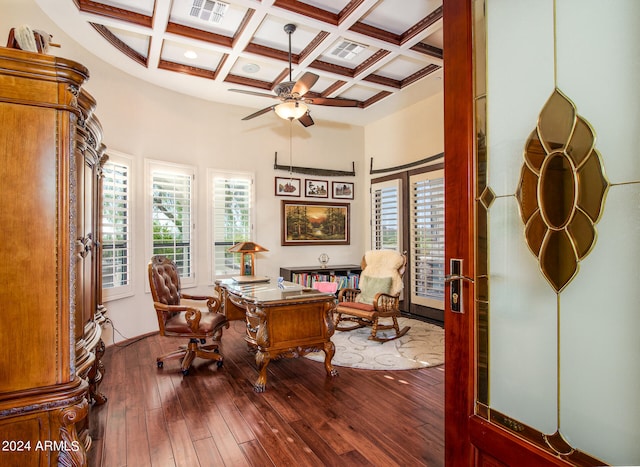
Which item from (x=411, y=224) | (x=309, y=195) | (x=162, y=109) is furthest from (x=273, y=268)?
(x=162, y=109)

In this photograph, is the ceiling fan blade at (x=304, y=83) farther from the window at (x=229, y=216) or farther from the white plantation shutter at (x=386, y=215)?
the white plantation shutter at (x=386, y=215)

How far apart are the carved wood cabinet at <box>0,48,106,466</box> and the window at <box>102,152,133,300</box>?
3195 millimetres

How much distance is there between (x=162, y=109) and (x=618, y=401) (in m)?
5.79

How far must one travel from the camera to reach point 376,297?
459 centimetres

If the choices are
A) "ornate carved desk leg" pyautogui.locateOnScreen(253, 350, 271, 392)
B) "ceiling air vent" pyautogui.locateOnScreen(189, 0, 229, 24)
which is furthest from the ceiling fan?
"ornate carved desk leg" pyautogui.locateOnScreen(253, 350, 271, 392)

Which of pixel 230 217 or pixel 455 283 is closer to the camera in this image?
pixel 455 283

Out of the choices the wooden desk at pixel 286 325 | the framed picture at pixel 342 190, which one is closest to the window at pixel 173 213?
the wooden desk at pixel 286 325

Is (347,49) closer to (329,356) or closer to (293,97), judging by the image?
(293,97)

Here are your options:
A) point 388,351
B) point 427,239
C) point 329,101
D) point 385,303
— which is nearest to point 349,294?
point 385,303

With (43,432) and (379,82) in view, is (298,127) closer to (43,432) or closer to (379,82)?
(379,82)

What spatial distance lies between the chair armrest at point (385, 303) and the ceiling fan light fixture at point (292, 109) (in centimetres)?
242

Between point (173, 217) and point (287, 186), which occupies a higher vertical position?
point (287, 186)

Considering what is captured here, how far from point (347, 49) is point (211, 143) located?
2.63 metres

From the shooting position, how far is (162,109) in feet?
17.4
